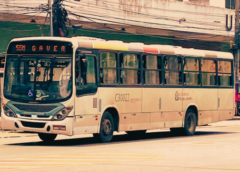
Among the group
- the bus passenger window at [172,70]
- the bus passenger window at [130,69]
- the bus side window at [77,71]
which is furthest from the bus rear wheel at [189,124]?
the bus side window at [77,71]

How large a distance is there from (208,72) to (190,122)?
218 cm

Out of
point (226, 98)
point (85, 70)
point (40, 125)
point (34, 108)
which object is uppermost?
point (85, 70)

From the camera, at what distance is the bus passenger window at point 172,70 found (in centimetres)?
2002

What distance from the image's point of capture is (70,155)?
13.1 metres

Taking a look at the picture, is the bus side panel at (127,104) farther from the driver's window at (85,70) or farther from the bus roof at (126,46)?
the bus roof at (126,46)

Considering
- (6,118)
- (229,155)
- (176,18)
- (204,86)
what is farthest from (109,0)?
(229,155)

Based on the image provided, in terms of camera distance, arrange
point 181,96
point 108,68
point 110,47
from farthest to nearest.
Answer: point 181,96
point 110,47
point 108,68

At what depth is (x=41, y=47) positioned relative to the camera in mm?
16250

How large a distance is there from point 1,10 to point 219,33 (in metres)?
22.1

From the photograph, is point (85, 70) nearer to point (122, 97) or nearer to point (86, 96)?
point (86, 96)

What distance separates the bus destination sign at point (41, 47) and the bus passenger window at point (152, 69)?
3660mm

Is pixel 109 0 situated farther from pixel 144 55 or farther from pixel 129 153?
pixel 129 153

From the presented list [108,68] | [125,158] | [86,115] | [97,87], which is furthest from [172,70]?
[125,158]

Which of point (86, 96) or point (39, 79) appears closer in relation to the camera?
point (39, 79)
